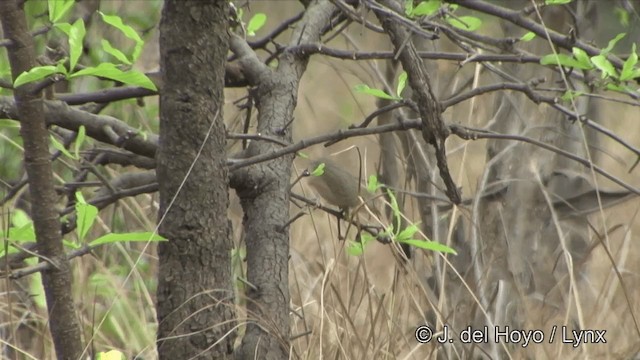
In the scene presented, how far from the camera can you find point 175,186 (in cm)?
133

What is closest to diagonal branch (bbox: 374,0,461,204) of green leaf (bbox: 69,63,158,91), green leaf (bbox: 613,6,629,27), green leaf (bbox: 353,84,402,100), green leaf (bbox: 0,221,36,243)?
green leaf (bbox: 353,84,402,100)

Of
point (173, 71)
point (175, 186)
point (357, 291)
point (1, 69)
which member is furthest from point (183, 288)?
point (357, 291)

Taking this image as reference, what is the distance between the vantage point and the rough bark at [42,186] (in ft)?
4.07

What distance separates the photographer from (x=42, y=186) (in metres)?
1.29

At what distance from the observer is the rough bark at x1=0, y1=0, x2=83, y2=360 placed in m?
1.24

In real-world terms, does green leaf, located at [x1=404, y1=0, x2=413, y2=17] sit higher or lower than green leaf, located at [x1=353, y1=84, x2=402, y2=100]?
higher

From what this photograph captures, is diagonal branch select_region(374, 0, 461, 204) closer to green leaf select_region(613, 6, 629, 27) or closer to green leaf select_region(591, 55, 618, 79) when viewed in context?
green leaf select_region(591, 55, 618, 79)

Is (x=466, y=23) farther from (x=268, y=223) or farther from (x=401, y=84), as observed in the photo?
(x=268, y=223)

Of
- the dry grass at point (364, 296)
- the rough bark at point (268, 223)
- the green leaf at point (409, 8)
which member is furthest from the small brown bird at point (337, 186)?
the green leaf at point (409, 8)

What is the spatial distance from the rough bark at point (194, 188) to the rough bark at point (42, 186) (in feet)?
0.45

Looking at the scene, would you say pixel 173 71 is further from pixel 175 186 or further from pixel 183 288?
pixel 183 288

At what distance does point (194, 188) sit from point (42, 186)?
21 cm

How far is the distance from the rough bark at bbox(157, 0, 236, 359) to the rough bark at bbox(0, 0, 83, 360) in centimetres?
14

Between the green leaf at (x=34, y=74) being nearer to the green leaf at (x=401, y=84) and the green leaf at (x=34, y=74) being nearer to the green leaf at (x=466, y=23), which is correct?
the green leaf at (x=401, y=84)
